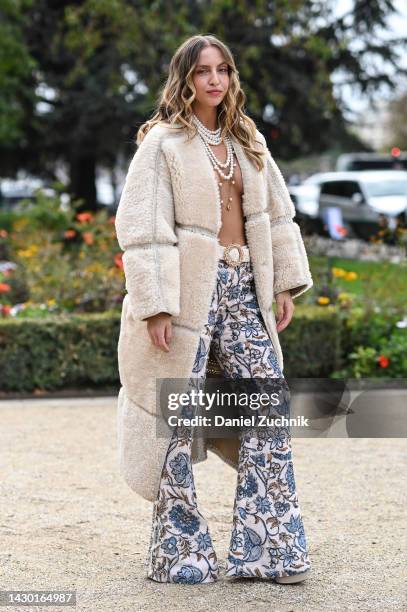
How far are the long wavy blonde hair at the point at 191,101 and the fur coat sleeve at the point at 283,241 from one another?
9 cm

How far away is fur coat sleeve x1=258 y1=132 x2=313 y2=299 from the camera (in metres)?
4.23

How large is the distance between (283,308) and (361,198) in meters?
16.7

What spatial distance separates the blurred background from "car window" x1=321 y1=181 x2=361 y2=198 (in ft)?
0.09

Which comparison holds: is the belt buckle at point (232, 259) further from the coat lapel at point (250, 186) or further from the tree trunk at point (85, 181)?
the tree trunk at point (85, 181)

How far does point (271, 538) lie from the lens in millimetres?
4027

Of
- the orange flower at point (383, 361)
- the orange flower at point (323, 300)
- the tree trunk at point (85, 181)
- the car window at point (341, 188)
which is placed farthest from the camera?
the tree trunk at point (85, 181)

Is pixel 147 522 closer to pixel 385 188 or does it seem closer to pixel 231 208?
pixel 231 208

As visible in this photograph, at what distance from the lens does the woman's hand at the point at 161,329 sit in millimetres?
3943

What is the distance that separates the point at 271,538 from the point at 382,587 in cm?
43

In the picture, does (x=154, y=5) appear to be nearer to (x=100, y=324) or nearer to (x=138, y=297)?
(x=100, y=324)

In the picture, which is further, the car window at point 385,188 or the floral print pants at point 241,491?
the car window at point 385,188

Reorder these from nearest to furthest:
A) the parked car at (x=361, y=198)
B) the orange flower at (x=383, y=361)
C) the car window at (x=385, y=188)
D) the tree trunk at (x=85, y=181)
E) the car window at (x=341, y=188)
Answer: the orange flower at (x=383, y=361) < the parked car at (x=361, y=198) < the car window at (x=385, y=188) < the car window at (x=341, y=188) < the tree trunk at (x=85, y=181)

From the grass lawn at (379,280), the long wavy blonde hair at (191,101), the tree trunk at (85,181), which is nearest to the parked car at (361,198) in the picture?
the tree trunk at (85,181)

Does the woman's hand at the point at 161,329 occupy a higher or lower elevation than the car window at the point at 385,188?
lower
